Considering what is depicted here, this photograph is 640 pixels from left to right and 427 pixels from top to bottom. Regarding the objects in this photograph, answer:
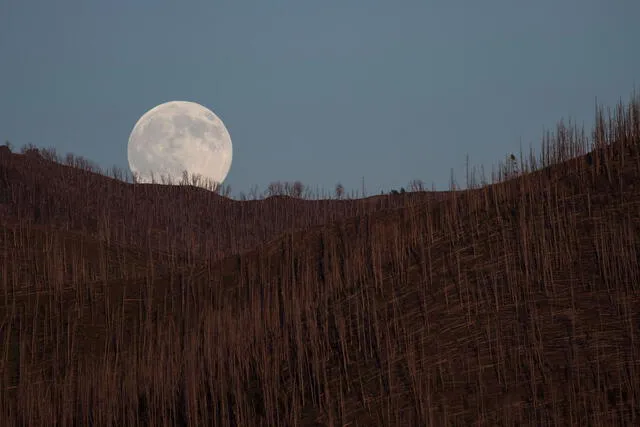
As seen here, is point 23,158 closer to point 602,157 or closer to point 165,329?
point 165,329

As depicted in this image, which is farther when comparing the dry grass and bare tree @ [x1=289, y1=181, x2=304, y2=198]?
bare tree @ [x1=289, y1=181, x2=304, y2=198]

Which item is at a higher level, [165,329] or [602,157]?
[602,157]

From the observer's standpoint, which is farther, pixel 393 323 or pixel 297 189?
pixel 297 189

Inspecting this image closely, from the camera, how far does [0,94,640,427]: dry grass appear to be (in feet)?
21.9

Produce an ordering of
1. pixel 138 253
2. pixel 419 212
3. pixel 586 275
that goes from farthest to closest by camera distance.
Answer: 1. pixel 138 253
2. pixel 419 212
3. pixel 586 275

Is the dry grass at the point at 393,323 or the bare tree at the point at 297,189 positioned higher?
the bare tree at the point at 297,189

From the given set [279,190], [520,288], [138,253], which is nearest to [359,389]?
[520,288]

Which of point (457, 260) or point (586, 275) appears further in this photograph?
point (457, 260)

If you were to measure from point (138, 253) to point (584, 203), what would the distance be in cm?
1019

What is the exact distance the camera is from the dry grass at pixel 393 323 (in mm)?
6660

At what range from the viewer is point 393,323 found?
7793 millimetres

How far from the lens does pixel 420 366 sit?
705cm

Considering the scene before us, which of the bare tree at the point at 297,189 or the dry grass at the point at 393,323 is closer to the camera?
the dry grass at the point at 393,323

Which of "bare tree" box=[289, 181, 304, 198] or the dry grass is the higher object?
"bare tree" box=[289, 181, 304, 198]
